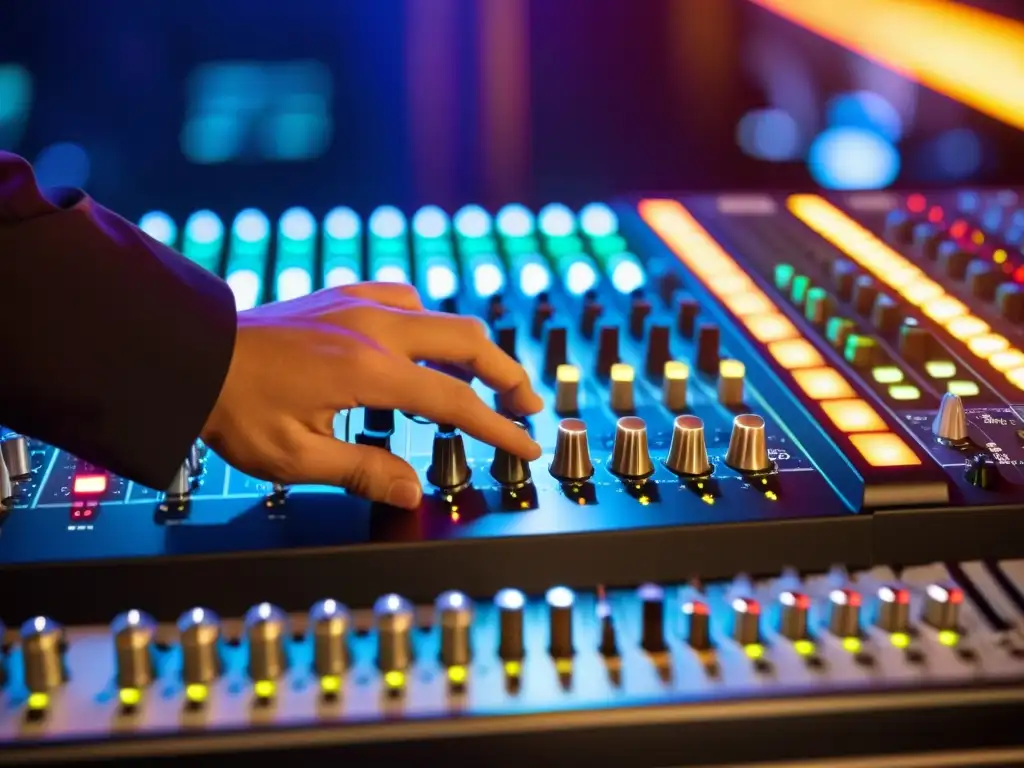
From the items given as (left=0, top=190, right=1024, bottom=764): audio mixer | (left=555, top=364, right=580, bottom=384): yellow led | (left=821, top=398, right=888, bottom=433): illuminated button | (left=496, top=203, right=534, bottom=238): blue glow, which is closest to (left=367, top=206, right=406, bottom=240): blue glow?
(left=496, top=203, right=534, bottom=238): blue glow

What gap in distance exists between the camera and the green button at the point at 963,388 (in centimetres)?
107

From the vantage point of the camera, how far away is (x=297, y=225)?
1.45m

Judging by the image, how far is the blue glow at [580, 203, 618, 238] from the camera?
147cm

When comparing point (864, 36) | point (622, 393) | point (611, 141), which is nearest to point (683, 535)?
point (622, 393)

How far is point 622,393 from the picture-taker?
1.07 m

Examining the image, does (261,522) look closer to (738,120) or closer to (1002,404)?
(1002,404)

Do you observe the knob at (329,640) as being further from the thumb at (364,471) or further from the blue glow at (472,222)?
the blue glow at (472,222)

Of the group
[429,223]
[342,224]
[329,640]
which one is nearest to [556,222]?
[429,223]

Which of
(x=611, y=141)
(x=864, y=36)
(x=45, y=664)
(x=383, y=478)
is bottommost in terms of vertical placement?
(x=45, y=664)

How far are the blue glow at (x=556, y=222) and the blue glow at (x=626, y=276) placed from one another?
12cm

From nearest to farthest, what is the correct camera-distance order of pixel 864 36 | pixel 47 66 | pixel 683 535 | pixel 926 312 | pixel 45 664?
pixel 45 664 < pixel 683 535 < pixel 926 312 < pixel 47 66 < pixel 864 36

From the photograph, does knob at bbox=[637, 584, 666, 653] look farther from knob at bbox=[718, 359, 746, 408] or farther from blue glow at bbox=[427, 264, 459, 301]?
blue glow at bbox=[427, 264, 459, 301]

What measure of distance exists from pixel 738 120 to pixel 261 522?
101cm

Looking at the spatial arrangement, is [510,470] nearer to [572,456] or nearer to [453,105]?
[572,456]
